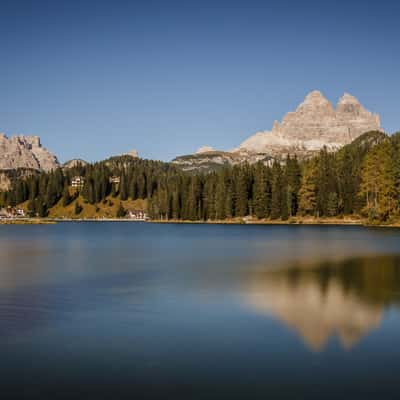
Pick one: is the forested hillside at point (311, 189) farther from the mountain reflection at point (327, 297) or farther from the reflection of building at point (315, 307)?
the reflection of building at point (315, 307)

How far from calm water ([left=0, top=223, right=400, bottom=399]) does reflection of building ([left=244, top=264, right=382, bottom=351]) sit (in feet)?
0.20

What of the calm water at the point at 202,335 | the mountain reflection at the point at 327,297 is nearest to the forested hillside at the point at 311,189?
the mountain reflection at the point at 327,297

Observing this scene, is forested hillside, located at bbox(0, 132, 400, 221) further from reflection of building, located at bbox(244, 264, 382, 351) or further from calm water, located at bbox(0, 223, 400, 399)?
reflection of building, located at bbox(244, 264, 382, 351)

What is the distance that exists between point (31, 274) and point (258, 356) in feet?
79.8

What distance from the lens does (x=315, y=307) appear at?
22.3 metres

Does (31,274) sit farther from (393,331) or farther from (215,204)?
(215,204)

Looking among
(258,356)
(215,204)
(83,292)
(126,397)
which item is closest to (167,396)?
(126,397)

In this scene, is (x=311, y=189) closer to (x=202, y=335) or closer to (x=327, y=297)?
(x=327, y=297)

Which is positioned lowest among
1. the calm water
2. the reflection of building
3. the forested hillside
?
the calm water

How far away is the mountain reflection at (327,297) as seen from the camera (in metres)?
18.4

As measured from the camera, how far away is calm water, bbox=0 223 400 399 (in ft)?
41.3

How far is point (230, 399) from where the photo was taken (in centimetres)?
1163

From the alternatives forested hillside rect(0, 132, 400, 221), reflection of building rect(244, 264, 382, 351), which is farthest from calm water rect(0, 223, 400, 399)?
forested hillside rect(0, 132, 400, 221)

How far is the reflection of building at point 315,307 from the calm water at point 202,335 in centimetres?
6
